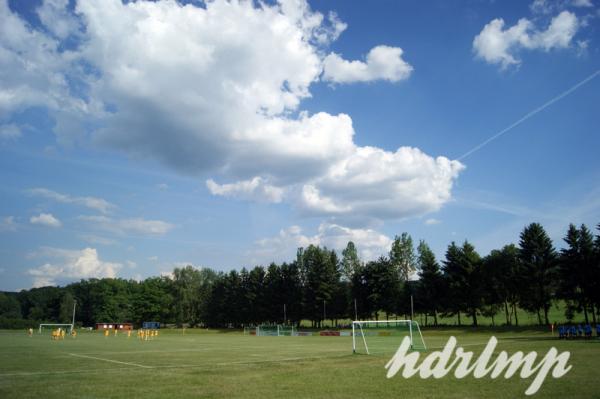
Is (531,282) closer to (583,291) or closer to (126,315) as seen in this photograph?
(583,291)

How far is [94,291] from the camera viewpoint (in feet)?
484

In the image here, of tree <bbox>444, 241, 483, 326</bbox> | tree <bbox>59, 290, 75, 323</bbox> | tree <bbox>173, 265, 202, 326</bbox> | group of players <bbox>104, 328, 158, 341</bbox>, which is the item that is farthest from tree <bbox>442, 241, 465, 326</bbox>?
tree <bbox>59, 290, 75, 323</bbox>

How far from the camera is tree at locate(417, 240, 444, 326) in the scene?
3214 inches

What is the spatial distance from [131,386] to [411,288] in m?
80.9

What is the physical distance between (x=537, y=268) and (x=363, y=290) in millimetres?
34755

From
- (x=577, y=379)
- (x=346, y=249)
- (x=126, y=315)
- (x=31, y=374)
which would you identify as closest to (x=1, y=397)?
(x=31, y=374)

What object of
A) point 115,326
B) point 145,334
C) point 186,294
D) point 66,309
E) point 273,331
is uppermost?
point 186,294

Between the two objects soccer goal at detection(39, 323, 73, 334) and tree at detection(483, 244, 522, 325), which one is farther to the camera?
soccer goal at detection(39, 323, 73, 334)

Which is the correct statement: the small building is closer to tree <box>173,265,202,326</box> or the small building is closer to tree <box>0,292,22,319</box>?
tree <box>173,265,202,326</box>

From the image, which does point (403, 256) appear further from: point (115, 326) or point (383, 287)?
point (115, 326)

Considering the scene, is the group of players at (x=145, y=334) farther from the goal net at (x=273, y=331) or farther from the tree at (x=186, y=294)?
the tree at (x=186, y=294)

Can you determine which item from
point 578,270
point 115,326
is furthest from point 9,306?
point 578,270

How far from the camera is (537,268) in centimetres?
6919

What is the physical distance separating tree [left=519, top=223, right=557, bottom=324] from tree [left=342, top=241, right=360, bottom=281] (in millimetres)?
43389
